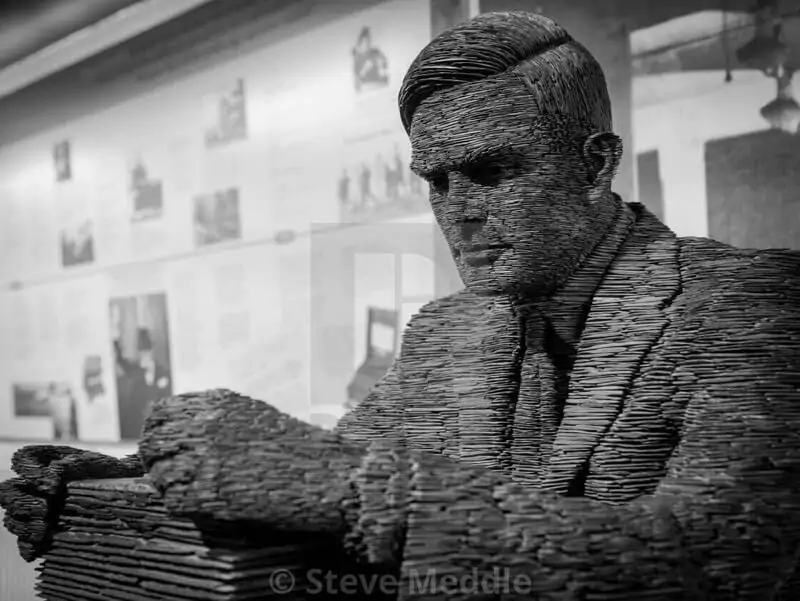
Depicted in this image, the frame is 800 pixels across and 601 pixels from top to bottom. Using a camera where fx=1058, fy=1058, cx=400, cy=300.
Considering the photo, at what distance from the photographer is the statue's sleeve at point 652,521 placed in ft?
5.66

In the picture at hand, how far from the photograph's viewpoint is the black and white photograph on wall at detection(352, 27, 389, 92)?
14.0 ft

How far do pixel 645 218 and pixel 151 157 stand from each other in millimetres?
3286

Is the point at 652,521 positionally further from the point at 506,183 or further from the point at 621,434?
the point at 506,183

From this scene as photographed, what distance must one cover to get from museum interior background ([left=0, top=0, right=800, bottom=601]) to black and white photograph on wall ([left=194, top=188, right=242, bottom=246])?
0.01 meters

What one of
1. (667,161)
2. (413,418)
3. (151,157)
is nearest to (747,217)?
(667,161)

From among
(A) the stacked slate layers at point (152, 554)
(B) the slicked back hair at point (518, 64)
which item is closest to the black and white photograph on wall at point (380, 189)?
(B) the slicked back hair at point (518, 64)

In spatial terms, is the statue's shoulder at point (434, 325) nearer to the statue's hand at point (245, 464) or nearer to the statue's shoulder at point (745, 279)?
Answer: the statue's shoulder at point (745, 279)

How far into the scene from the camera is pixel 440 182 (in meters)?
2.32

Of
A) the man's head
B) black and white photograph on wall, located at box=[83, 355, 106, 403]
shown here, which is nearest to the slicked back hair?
the man's head

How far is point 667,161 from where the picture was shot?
370cm

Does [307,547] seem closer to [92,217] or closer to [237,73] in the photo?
[237,73]

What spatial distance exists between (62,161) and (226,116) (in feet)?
4.56

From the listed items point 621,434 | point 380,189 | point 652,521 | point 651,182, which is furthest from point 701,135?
point 652,521

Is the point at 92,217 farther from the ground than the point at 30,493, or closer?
farther from the ground
